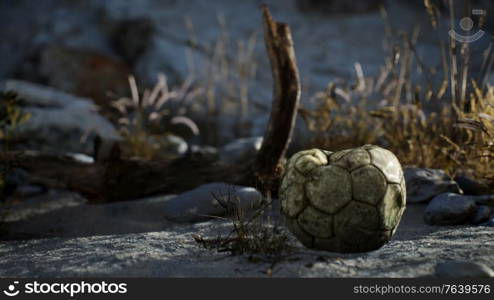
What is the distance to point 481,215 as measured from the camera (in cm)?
307

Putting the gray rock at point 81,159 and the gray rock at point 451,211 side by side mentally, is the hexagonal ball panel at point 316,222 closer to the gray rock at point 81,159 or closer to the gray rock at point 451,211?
the gray rock at point 451,211

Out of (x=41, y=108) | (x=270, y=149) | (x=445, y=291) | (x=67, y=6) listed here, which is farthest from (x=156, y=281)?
(x=67, y=6)

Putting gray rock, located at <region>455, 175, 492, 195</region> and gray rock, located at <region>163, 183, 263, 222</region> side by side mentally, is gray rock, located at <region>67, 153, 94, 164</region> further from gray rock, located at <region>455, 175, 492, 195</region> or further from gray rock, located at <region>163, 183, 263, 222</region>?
gray rock, located at <region>455, 175, 492, 195</region>

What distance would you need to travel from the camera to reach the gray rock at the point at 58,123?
5.75 meters

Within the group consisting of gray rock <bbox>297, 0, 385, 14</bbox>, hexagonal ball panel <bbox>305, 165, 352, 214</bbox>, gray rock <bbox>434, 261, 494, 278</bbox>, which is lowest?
gray rock <bbox>434, 261, 494, 278</bbox>

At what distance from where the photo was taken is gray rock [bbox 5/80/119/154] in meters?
5.75

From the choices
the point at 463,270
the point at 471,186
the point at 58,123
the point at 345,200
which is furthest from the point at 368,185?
the point at 58,123

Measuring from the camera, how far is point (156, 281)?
2008mm

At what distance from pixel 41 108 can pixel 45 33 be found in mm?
3585

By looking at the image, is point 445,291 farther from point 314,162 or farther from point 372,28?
point 372,28

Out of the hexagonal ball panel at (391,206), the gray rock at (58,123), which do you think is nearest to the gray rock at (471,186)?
the hexagonal ball panel at (391,206)

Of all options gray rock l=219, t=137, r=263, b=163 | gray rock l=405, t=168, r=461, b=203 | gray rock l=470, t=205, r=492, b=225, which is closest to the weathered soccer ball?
gray rock l=470, t=205, r=492, b=225

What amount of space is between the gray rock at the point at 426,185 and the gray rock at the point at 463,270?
1556 millimetres

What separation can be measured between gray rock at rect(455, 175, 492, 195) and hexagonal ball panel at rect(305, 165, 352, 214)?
169 cm
